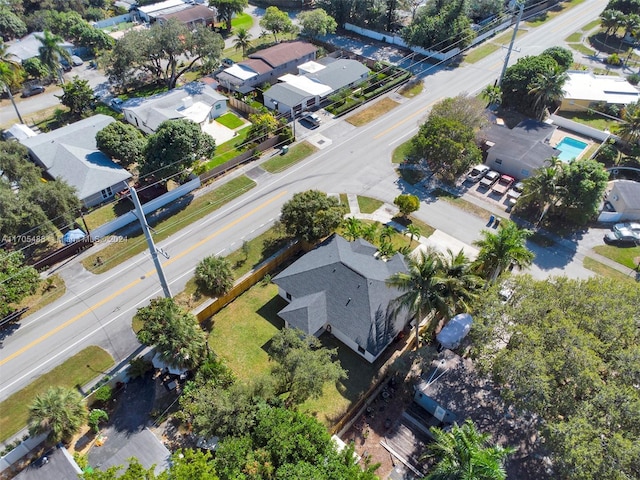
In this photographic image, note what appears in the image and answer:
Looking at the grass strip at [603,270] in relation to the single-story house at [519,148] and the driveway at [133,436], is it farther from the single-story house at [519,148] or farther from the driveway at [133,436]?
the driveway at [133,436]

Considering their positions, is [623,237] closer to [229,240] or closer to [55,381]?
[229,240]

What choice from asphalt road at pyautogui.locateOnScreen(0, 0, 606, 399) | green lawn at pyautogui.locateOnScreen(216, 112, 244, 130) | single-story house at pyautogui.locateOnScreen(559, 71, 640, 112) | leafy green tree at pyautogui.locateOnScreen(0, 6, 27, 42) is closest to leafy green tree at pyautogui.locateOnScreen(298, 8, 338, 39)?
asphalt road at pyautogui.locateOnScreen(0, 0, 606, 399)

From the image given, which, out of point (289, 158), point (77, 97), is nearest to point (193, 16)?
point (77, 97)

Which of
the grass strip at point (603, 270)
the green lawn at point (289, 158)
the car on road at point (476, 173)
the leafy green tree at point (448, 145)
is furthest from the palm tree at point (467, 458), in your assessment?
the green lawn at point (289, 158)

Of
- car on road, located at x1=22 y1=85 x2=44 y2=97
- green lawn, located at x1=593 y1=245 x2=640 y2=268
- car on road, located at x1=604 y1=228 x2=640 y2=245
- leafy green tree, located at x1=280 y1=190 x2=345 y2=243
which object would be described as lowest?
green lawn, located at x1=593 y1=245 x2=640 y2=268

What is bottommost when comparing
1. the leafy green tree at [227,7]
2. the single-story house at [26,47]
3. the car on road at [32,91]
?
the car on road at [32,91]

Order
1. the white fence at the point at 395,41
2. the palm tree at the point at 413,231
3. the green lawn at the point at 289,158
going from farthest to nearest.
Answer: the white fence at the point at 395,41
the green lawn at the point at 289,158
the palm tree at the point at 413,231

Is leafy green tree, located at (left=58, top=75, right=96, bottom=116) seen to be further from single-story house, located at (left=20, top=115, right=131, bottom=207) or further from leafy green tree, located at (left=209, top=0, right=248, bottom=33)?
leafy green tree, located at (left=209, top=0, right=248, bottom=33)
